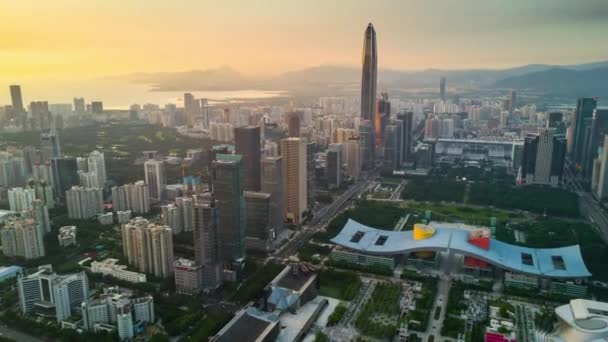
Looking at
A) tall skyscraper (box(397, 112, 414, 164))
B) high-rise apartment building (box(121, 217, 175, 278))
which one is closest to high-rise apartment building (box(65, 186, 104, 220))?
high-rise apartment building (box(121, 217, 175, 278))

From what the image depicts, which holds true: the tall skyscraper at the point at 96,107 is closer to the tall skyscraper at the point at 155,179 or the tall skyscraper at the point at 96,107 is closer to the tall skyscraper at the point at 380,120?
the tall skyscraper at the point at 155,179

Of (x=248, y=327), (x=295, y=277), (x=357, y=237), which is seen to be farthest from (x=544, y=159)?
(x=248, y=327)

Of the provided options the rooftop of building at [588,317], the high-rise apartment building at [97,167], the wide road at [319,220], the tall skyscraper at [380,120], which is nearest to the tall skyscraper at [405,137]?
the tall skyscraper at [380,120]

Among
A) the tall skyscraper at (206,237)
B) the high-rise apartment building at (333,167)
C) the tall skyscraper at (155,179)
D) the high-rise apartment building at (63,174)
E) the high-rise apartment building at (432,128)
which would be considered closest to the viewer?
the tall skyscraper at (206,237)

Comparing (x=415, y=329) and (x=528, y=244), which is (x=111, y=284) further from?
(x=528, y=244)

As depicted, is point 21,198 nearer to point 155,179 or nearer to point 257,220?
point 155,179

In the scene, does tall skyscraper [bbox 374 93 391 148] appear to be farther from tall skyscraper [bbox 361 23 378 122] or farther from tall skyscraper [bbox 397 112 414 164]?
tall skyscraper [bbox 397 112 414 164]
